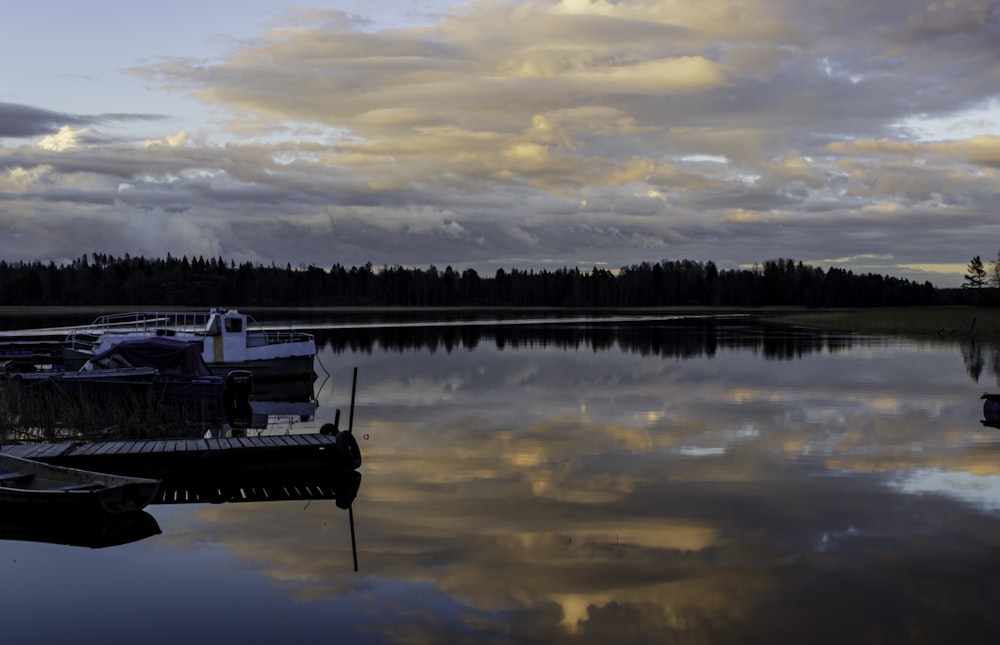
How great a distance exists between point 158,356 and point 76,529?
18.8 meters

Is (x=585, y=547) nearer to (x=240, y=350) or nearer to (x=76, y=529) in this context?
(x=76, y=529)

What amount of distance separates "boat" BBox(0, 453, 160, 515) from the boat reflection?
0.23 m

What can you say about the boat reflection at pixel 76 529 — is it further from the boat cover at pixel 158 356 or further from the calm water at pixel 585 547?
the boat cover at pixel 158 356

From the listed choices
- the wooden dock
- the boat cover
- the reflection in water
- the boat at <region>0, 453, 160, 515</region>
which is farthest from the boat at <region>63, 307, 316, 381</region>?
the boat at <region>0, 453, 160, 515</region>

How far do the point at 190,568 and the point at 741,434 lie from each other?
1876cm

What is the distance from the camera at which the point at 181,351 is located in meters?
35.2

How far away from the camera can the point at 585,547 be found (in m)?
16.2

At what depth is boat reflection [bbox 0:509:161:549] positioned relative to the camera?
16.7 metres

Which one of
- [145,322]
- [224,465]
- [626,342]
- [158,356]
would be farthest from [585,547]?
[626,342]

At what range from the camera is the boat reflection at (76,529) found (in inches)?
656

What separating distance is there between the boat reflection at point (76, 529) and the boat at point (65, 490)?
0.23m

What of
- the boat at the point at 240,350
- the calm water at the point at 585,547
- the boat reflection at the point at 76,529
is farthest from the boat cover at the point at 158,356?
the boat reflection at the point at 76,529

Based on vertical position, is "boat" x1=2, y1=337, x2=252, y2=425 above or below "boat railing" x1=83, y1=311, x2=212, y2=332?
below

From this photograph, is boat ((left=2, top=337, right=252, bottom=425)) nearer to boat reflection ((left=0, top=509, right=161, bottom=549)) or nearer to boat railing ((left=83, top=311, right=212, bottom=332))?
boat railing ((left=83, top=311, right=212, bottom=332))
